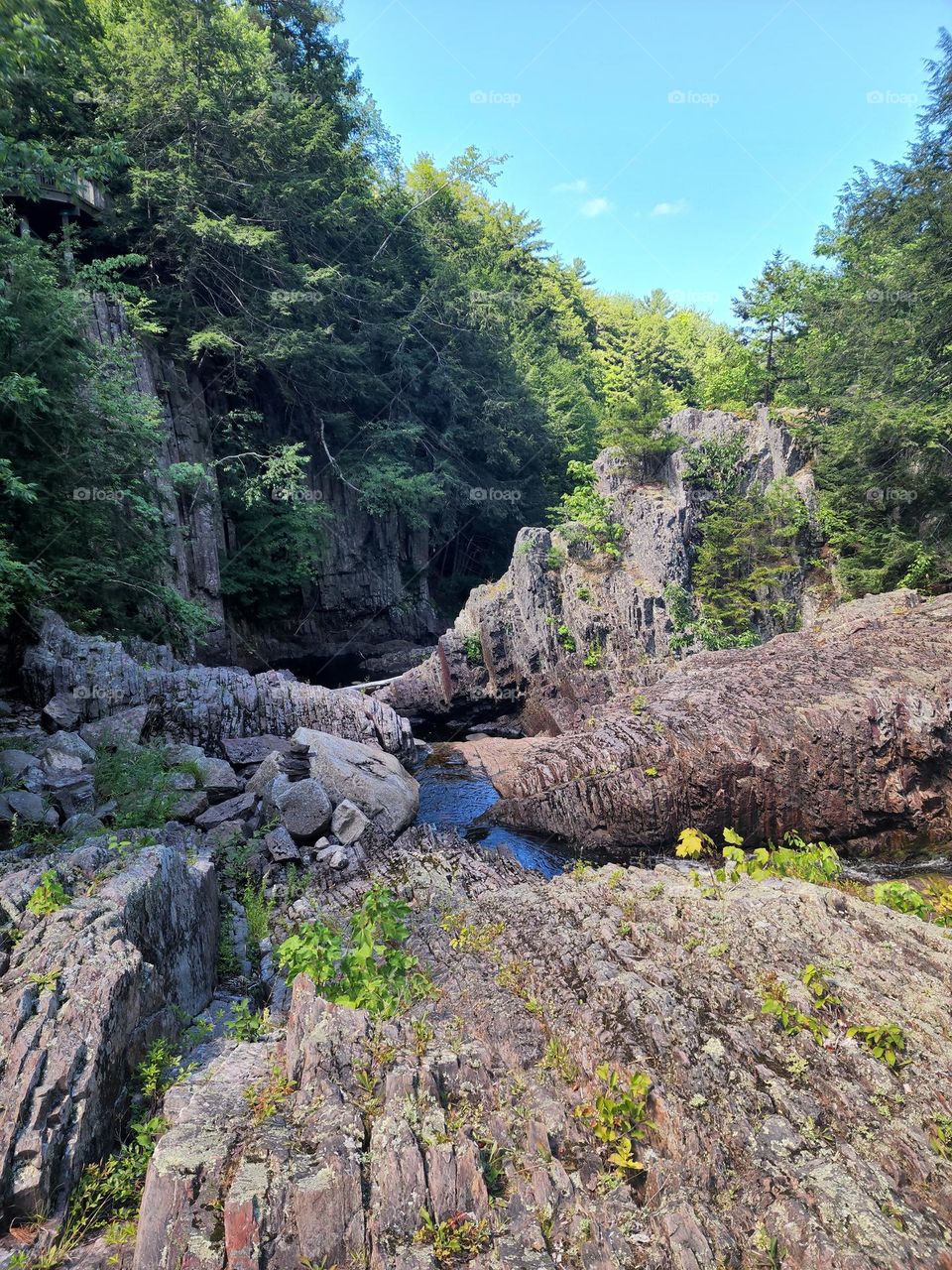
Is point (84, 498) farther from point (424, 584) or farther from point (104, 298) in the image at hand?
point (424, 584)

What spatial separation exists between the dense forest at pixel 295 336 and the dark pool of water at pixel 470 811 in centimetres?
593

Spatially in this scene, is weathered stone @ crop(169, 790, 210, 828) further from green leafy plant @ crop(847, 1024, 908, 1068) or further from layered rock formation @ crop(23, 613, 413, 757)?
green leafy plant @ crop(847, 1024, 908, 1068)

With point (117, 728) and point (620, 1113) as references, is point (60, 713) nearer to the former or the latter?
point (117, 728)

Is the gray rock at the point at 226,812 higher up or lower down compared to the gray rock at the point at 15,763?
lower down

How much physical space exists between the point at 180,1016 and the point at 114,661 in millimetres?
7163

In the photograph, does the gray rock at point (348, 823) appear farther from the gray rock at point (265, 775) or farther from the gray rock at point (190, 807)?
the gray rock at point (190, 807)

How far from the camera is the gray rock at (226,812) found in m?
8.22

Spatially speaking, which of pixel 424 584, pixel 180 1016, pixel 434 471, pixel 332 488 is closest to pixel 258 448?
pixel 332 488

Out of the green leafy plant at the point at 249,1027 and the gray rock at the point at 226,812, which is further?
the gray rock at the point at 226,812

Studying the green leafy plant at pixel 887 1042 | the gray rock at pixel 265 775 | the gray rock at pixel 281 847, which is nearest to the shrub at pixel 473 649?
the gray rock at pixel 265 775

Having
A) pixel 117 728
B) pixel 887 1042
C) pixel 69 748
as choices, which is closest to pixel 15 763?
pixel 69 748

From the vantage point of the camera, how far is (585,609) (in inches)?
738

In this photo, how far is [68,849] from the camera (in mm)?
5543

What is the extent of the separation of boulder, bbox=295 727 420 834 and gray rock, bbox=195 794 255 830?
1131 mm
